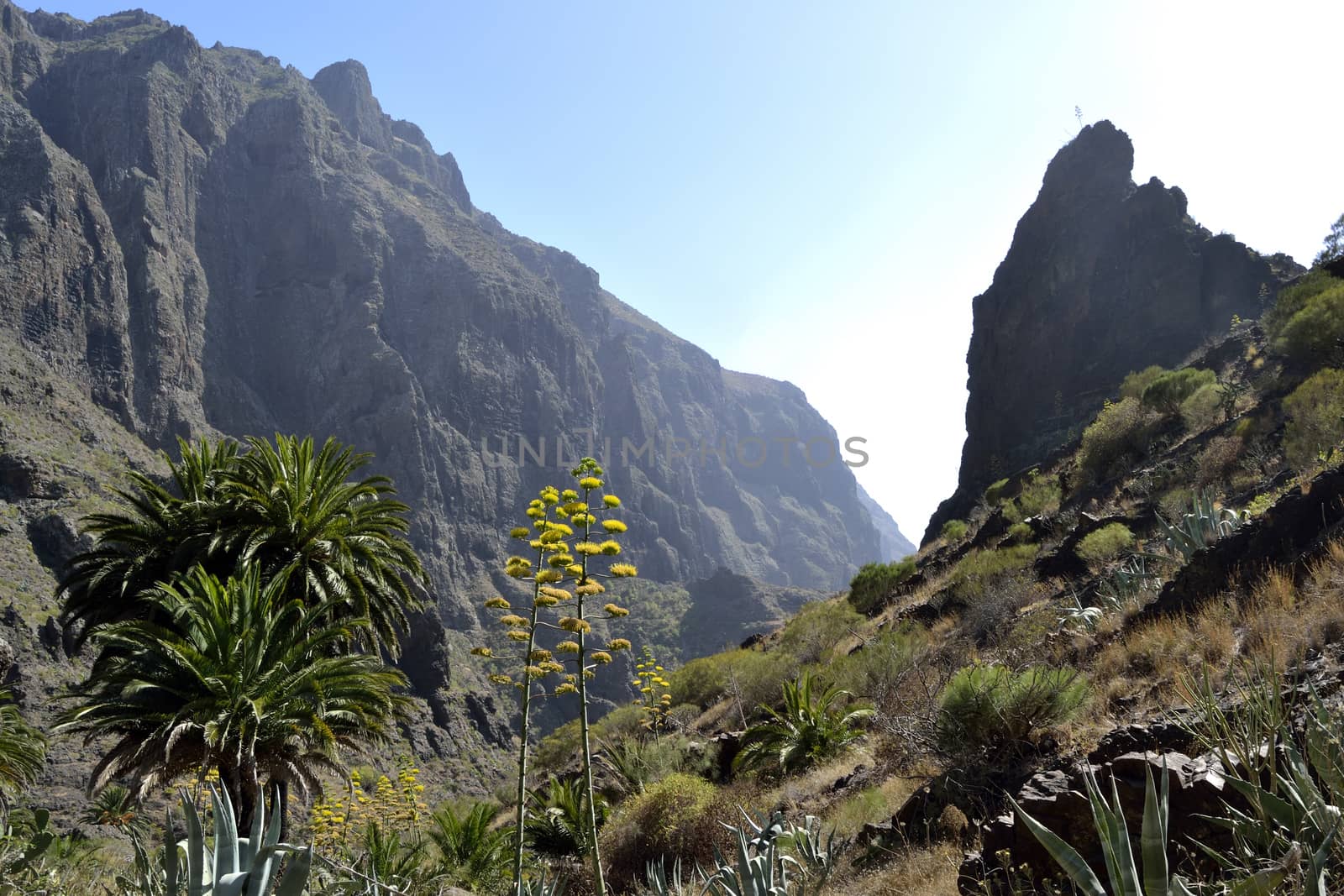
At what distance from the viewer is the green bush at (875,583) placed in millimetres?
25562

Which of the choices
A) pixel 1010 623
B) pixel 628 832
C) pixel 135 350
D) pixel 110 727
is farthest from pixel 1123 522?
pixel 135 350

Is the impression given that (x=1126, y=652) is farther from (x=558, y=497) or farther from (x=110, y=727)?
(x=110, y=727)

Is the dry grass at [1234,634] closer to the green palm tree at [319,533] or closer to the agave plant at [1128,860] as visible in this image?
the agave plant at [1128,860]

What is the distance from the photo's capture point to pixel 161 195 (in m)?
104

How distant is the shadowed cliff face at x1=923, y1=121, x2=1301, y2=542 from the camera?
151 ft

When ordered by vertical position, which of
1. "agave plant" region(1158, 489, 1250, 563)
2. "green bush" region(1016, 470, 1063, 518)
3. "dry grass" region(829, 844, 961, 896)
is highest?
"green bush" region(1016, 470, 1063, 518)

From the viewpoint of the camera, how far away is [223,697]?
988 cm

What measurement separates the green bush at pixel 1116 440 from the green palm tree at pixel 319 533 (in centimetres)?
2040

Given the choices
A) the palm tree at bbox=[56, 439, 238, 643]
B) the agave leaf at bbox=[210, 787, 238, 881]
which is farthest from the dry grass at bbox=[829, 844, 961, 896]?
→ the palm tree at bbox=[56, 439, 238, 643]

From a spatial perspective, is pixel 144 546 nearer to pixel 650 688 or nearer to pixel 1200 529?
pixel 650 688

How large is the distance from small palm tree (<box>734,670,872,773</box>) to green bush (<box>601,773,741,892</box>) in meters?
1.27

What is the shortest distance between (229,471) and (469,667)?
228 feet

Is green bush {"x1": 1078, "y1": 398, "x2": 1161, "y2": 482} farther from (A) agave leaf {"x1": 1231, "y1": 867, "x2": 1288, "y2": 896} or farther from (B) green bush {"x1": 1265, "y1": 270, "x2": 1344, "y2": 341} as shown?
(A) agave leaf {"x1": 1231, "y1": 867, "x2": 1288, "y2": 896}

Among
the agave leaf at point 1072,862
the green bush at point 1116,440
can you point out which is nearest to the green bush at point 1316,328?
the green bush at point 1116,440
